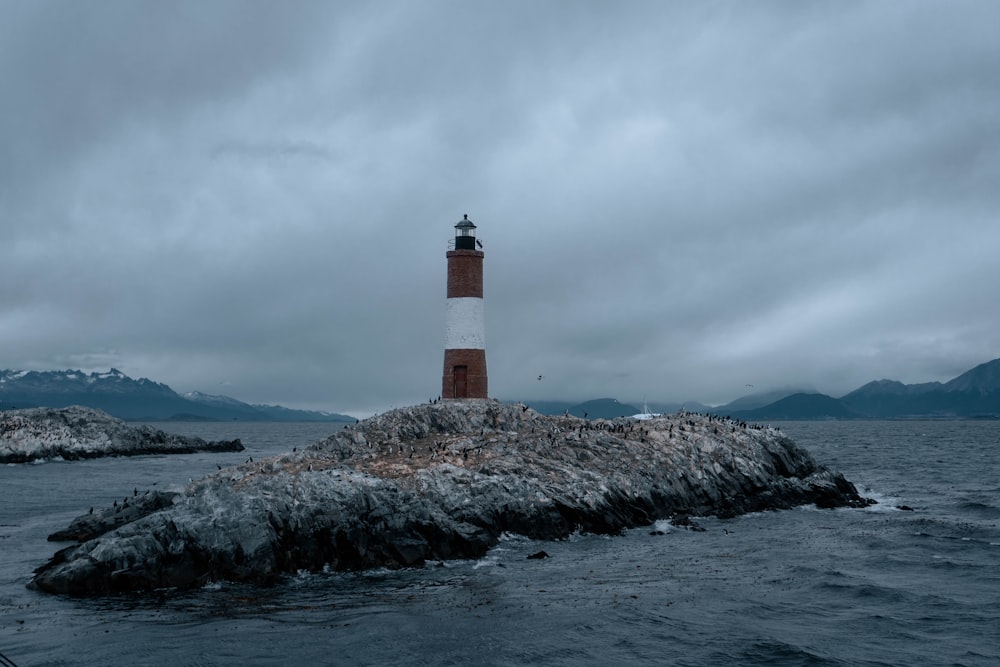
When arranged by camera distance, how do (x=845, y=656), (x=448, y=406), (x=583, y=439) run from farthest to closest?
1. (x=448, y=406)
2. (x=583, y=439)
3. (x=845, y=656)

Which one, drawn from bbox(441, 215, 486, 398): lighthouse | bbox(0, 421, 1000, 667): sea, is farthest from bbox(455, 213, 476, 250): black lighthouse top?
bbox(0, 421, 1000, 667): sea

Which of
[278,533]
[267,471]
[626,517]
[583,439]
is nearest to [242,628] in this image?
[278,533]

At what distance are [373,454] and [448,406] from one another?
8.46 m

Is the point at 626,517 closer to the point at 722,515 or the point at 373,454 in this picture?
the point at 722,515

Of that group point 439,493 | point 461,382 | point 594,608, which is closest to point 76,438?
point 461,382

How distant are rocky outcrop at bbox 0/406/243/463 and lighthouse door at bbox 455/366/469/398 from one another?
6136 centimetres

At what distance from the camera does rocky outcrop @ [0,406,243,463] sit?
92.2 meters

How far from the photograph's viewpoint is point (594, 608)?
2605 cm

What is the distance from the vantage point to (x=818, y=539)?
37.8 meters

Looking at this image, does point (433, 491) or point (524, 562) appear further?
point (433, 491)

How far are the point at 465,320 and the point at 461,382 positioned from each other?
157 inches

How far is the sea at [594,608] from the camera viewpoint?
21859 millimetres

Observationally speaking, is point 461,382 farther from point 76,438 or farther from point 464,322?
point 76,438

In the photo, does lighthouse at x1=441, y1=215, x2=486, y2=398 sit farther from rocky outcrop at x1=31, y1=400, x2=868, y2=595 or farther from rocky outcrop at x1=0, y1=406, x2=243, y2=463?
rocky outcrop at x1=0, y1=406, x2=243, y2=463
